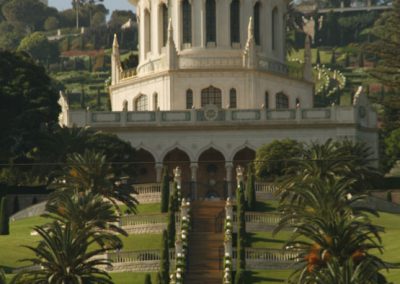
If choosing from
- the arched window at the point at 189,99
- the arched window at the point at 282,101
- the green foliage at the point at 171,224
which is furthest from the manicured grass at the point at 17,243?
the arched window at the point at 282,101

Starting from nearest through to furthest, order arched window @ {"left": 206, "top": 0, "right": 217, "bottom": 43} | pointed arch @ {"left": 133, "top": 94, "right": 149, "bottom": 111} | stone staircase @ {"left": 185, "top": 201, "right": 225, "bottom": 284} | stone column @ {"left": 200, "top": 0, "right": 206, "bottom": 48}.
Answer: stone staircase @ {"left": 185, "top": 201, "right": 225, "bottom": 284}, stone column @ {"left": 200, "top": 0, "right": 206, "bottom": 48}, arched window @ {"left": 206, "top": 0, "right": 217, "bottom": 43}, pointed arch @ {"left": 133, "top": 94, "right": 149, "bottom": 111}

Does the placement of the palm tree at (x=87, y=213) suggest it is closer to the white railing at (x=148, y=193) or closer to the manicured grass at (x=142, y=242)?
the manicured grass at (x=142, y=242)

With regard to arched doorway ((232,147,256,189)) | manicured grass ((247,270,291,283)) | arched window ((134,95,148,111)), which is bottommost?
manicured grass ((247,270,291,283))

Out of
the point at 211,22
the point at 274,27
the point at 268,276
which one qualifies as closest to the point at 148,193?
the point at 268,276

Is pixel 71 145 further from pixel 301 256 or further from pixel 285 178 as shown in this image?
pixel 301 256

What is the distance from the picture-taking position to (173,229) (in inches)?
4358

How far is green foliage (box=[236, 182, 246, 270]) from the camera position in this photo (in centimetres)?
10436

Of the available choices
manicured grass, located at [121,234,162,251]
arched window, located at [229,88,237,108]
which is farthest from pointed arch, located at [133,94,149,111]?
manicured grass, located at [121,234,162,251]

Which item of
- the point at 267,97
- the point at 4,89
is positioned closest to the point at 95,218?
the point at 4,89

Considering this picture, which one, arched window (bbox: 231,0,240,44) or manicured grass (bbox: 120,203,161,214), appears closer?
manicured grass (bbox: 120,203,161,214)

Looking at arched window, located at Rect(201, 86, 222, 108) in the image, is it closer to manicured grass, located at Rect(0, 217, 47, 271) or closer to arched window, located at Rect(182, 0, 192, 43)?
arched window, located at Rect(182, 0, 192, 43)

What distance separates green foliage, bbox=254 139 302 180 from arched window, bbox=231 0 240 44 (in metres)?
19.6

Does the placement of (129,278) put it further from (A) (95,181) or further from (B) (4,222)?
(B) (4,222)

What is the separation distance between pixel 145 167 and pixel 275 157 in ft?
45.2
